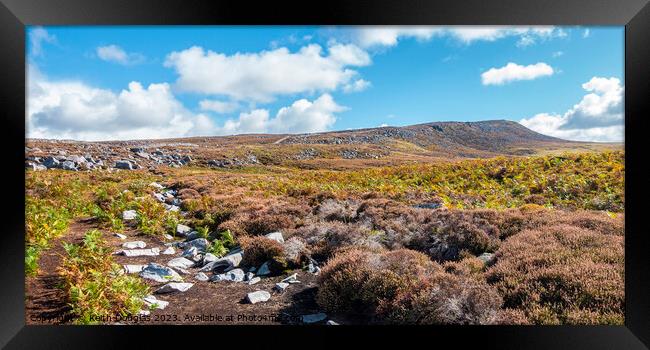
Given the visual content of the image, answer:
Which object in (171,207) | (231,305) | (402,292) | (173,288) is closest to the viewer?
(402,292)

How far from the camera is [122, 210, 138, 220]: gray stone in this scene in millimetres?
7625

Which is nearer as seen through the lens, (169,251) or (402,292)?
(402,292)

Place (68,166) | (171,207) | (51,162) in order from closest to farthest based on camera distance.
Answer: (171,207) < (51,162) < (68,166)

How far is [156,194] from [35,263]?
499 cm

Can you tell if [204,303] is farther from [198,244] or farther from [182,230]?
[182,230]

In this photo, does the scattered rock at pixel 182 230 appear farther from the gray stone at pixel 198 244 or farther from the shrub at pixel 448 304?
the shrub at pixel 448 304

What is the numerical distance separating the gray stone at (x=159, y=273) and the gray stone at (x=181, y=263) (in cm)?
24

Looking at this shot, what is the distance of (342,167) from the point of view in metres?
14.6

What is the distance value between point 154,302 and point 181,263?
47.0 inches

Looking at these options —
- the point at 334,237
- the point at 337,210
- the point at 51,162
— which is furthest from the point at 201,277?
the point at 51,162

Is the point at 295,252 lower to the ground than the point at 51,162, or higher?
lower

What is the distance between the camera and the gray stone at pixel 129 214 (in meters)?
7.63

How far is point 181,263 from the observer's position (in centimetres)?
582

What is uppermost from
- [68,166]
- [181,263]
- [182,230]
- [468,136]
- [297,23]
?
[297,23]
